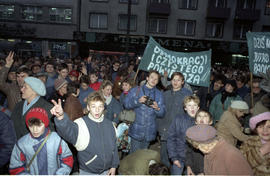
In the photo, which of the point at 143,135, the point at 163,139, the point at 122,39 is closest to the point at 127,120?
the point at 143,135

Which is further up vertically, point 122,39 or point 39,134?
point 122,39

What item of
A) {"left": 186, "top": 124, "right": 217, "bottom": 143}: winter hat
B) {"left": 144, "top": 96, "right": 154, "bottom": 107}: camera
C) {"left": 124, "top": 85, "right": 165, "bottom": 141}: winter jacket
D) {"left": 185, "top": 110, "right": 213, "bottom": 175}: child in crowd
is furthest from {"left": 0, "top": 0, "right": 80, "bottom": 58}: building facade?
{"left": 186, "top": 124, "right": 217, "bottom": 143}: winter hat

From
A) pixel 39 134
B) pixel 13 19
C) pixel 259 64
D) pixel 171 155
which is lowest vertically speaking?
pixel 171 155

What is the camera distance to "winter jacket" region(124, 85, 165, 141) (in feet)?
14.9

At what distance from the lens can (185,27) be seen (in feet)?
79.0

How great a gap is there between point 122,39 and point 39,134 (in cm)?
2159

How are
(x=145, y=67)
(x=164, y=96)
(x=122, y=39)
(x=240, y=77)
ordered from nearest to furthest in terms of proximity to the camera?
(x=164, y=96), (x=145, y=67), (x=240, y=77), (x=122, y=39)

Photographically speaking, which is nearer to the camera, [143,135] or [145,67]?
[143,135]

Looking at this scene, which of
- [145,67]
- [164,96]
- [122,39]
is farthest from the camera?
[122,39]

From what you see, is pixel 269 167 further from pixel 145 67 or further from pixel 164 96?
pixel 145 67

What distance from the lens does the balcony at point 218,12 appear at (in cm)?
2338

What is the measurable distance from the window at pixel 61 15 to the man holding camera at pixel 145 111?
22333 millimetres

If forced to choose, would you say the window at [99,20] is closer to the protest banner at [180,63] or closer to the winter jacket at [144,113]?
the protest banner at [180,63]

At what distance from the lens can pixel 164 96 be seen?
16.1 feet
